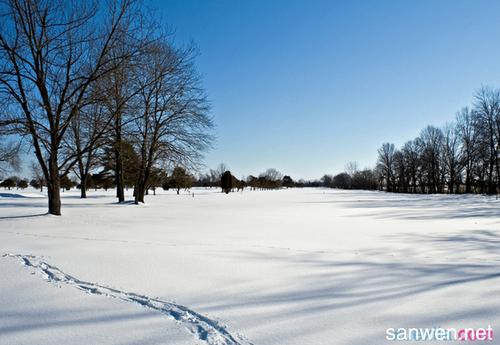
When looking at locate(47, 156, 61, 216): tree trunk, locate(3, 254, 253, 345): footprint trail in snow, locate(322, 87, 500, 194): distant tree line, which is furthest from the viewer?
locate(322, 87, 500, 194): distant tree line

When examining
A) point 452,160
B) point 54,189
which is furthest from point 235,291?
point 452,160

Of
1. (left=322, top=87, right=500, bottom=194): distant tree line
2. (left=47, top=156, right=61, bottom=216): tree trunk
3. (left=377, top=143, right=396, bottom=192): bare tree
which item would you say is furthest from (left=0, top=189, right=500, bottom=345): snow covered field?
(left=377, top=143, right=396, bottom=192): bare tree

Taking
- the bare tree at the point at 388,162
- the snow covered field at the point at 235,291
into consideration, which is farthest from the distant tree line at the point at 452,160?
the snow covered field at the point at 235,291

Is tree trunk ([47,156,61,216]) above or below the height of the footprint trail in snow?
above

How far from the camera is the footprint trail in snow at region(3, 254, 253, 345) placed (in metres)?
2.67

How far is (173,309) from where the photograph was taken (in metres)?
3.21

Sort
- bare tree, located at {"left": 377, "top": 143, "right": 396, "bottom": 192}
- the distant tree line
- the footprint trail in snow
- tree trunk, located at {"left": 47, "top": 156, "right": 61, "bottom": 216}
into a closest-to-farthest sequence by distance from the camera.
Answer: the footprint trail in snow < tree trunk, located at {"left": 47, "top": 156, "right": 61, "bottom": 216} < the distant tree line < bare tree, located at {"left": 377, "top": 143, "right": 396, "bottom": 192}

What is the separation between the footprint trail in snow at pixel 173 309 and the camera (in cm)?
267

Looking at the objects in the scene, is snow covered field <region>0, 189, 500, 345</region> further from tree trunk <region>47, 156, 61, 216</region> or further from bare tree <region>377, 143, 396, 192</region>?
bare tree <region>377, 143, 396, 192</region>

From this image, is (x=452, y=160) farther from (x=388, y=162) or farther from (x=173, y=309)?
(x=173, y=309)

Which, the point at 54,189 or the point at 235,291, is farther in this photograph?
the point at 54,189

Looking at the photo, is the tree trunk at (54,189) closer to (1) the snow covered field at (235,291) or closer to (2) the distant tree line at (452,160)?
(1) the snow covered field at (235,291)

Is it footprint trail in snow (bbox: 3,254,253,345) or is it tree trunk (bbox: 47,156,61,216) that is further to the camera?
tree trunk (bbox: 47,156,61,216)

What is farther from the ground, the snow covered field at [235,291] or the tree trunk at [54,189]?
the tree trunk at [54,189]
